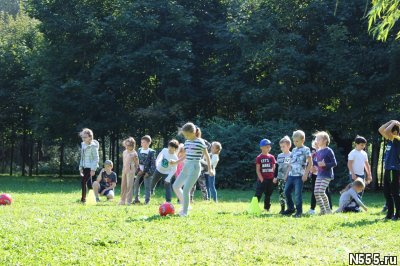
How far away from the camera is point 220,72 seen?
34.9 meters

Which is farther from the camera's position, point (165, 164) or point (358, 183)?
point (165, 164)

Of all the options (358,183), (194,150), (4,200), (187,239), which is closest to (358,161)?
(358,183)

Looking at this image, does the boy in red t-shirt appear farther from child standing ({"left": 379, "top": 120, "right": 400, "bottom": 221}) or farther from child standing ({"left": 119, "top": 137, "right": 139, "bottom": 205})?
child standing ({"left": 119, "top": 137, "right": 139, "bottom": 205})

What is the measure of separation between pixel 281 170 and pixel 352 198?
2.00m

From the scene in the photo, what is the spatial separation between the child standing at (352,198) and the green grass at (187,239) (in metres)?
2.22

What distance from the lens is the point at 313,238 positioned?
9.18m

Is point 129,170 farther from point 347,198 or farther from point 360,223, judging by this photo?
point 360,223

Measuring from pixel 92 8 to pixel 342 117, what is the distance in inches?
646

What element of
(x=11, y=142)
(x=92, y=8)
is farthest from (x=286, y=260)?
(x=11, y=142)

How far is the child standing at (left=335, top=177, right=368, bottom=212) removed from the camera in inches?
554

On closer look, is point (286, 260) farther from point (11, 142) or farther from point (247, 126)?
point (11, 142)

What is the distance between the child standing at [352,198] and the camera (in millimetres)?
14062

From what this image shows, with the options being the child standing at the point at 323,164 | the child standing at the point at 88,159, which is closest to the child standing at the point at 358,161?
the child standing at the point at 323,164

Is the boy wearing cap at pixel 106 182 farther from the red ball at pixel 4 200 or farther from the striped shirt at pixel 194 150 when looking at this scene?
the striped shirt at pixel 194 150
